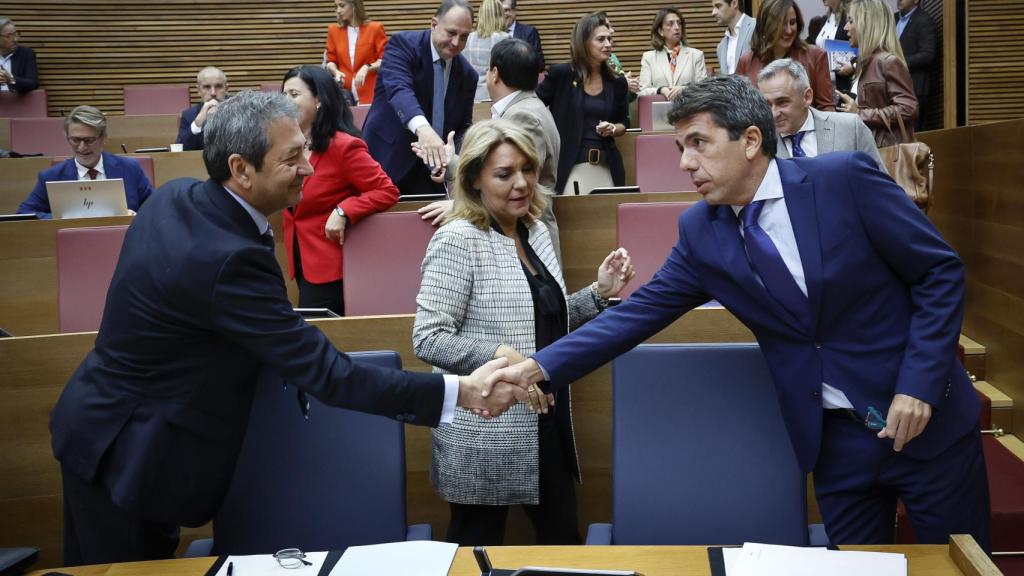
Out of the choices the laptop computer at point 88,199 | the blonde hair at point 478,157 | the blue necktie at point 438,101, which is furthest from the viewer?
the laptop computer at point 88,199

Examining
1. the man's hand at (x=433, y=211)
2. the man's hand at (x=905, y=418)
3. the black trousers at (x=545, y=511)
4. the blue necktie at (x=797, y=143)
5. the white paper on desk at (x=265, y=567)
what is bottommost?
the black trousers at (x=545, y=511)

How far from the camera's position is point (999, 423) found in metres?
3.52

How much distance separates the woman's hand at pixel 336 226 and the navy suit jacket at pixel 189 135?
127 inches

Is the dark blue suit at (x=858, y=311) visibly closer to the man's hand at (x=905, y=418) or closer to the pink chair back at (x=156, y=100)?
the man's hand at (x=905, y=418)

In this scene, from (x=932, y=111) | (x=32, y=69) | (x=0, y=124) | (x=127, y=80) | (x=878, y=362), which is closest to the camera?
(x=878, y=362)

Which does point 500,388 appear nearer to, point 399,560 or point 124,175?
point 399,560

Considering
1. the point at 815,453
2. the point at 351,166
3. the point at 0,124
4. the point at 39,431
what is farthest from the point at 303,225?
the point at 0,124

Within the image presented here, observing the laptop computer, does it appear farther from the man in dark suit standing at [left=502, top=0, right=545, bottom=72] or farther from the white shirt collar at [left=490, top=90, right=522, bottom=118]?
the man in dark suit standing at [left=502, top=0, right=545, bottom=72]

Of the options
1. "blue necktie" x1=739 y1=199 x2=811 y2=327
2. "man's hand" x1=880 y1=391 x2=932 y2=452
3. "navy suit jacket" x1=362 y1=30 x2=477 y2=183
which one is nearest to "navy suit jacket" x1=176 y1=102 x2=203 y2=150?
"navy suit jacket" x1=362 y1=30 x2=477 y2=183

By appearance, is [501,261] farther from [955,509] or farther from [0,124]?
[0,124]

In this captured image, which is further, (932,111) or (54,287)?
(932,111)

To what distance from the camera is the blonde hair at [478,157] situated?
231 centimetres

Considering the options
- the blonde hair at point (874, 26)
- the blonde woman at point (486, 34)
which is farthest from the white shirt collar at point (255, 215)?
the blonde woman at point (486, 34)

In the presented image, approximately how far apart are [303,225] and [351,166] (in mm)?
250
